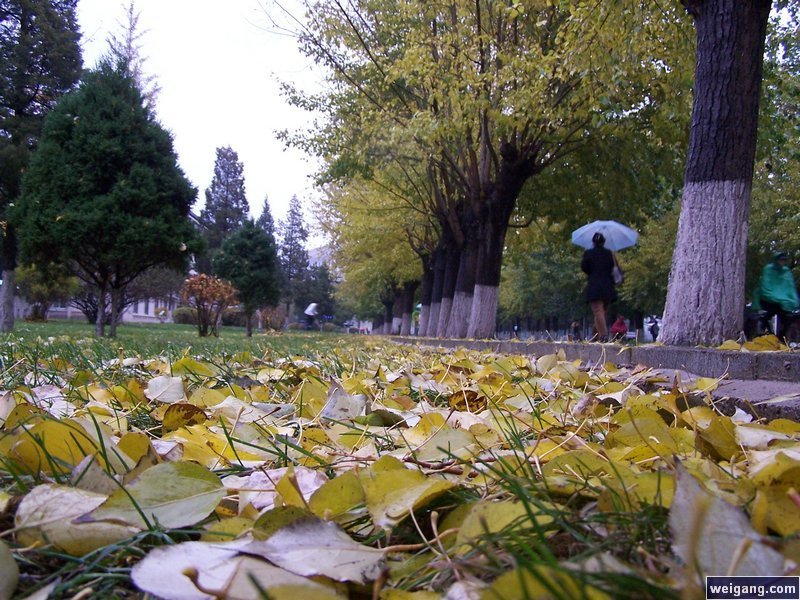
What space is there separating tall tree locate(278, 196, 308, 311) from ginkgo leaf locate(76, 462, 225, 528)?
81.1 meters

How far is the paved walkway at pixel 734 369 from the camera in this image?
6.30 feet

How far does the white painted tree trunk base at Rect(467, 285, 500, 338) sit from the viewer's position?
11805 mm

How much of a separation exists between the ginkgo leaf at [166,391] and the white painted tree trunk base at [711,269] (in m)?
4.09

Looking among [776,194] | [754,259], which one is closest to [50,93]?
[776,194]

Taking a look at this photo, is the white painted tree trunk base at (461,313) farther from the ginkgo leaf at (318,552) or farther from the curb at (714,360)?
the ginkgo leaf at (318,552)

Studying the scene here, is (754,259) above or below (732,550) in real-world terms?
above

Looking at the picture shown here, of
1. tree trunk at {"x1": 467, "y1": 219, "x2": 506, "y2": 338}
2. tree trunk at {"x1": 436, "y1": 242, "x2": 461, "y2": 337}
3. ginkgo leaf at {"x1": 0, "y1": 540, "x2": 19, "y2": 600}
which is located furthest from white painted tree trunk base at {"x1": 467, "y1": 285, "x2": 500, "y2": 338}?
ginkgo leaf at {"x1": 0, "y1": 540, "x2": 19, "y2": 600}

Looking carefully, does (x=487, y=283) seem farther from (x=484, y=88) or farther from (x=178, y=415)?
(x=178, y=415)

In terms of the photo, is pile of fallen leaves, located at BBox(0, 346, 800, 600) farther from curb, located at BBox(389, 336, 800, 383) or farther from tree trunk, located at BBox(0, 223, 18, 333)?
tree trunk, located at BBox(0, 223, 18, 333)

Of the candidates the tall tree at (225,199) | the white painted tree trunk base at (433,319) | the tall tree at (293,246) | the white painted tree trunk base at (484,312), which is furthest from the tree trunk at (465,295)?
the tall tree at (293,246)

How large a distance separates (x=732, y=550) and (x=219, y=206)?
2894 inches

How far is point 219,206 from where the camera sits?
6975 cm

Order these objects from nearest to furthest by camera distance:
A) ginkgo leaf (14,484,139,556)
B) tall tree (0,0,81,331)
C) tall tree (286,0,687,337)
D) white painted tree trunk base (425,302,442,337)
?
ginkgo leaf (14,484,139,556)
tall tree (286,0,687,337)
tall tree (0,0,81,331)
white painted tree trunk base (425,302,442,337)

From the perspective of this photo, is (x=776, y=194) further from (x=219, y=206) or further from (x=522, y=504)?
(x=219, y=206)
